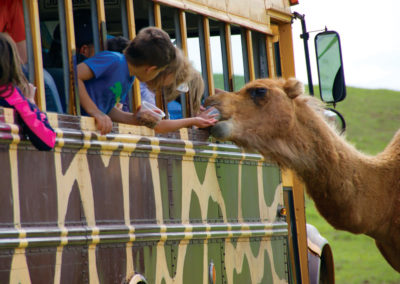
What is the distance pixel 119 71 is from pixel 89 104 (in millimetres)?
326

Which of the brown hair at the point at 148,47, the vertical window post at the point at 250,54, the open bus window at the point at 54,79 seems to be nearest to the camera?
the open bus window at the point at 54,79

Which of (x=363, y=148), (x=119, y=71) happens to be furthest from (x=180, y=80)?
(x=363, y=148)

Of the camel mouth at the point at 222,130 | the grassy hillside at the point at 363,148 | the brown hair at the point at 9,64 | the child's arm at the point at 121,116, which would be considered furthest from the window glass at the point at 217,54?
the grassy hillside at the point at 363,148

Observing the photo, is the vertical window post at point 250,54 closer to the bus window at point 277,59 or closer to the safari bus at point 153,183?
the safari bus at point 153,183

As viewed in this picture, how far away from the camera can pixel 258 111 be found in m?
5.98

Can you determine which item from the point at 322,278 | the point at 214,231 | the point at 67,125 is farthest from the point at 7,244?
the point at 322,278

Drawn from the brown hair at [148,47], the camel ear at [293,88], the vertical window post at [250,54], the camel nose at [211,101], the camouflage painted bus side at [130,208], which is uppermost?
the vertical window post at [250,54]

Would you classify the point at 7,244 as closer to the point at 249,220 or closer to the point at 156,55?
the point at 156,55

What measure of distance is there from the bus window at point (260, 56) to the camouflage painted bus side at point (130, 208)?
2.69 ft

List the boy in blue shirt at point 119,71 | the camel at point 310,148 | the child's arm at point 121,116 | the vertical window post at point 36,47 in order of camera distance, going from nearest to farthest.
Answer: the vertical window post at point 36,47
the boy in blue shirt at point 119,71
the child's arm at point 121,116
the camel at point 310,148

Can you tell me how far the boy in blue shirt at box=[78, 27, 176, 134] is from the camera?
4.76m

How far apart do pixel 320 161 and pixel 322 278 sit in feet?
7.99

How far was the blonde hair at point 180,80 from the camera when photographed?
17.1 ft

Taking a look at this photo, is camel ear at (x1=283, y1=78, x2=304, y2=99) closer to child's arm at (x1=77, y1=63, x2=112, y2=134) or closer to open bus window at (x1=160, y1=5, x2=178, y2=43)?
open bus window at (x1=160, y1=5, x2=178, y2=43)
